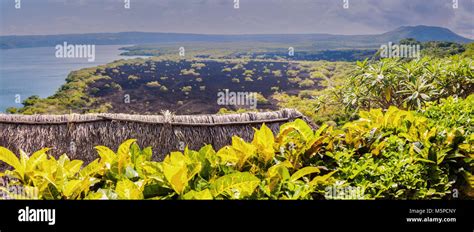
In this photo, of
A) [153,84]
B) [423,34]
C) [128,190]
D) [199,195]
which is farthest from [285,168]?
[153,84]

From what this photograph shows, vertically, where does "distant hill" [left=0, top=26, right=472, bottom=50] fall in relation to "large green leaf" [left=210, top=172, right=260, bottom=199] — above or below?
above

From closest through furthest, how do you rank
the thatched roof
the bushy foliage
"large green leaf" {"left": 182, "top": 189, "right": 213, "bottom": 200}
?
"large green leaf" {"left": 182, "top": 189, "right": 213, "bottom": 200}
the thatched roof
the bushy foliage

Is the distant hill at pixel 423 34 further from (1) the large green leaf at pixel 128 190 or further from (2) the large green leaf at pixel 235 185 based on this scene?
(1) the large green leaf at pixel 128 190

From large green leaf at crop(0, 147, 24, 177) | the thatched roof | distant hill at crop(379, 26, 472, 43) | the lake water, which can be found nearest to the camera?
large green leaf at crop(0, 147, 24, 177)

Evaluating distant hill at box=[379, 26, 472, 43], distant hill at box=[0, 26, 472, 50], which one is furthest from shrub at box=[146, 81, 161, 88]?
distant hill at box=[379, 26, 472, 43]

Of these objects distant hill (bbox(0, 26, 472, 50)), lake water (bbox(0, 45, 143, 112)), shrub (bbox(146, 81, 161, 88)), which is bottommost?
shrub (bbox(146, 81, 161, 88))

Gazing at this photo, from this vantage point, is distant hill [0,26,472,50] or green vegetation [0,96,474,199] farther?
distant hill [0,26,472,50]

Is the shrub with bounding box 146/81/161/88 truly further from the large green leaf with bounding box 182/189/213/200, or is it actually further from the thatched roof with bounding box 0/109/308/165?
the large green leaf with bounding box 182/189/213/200
